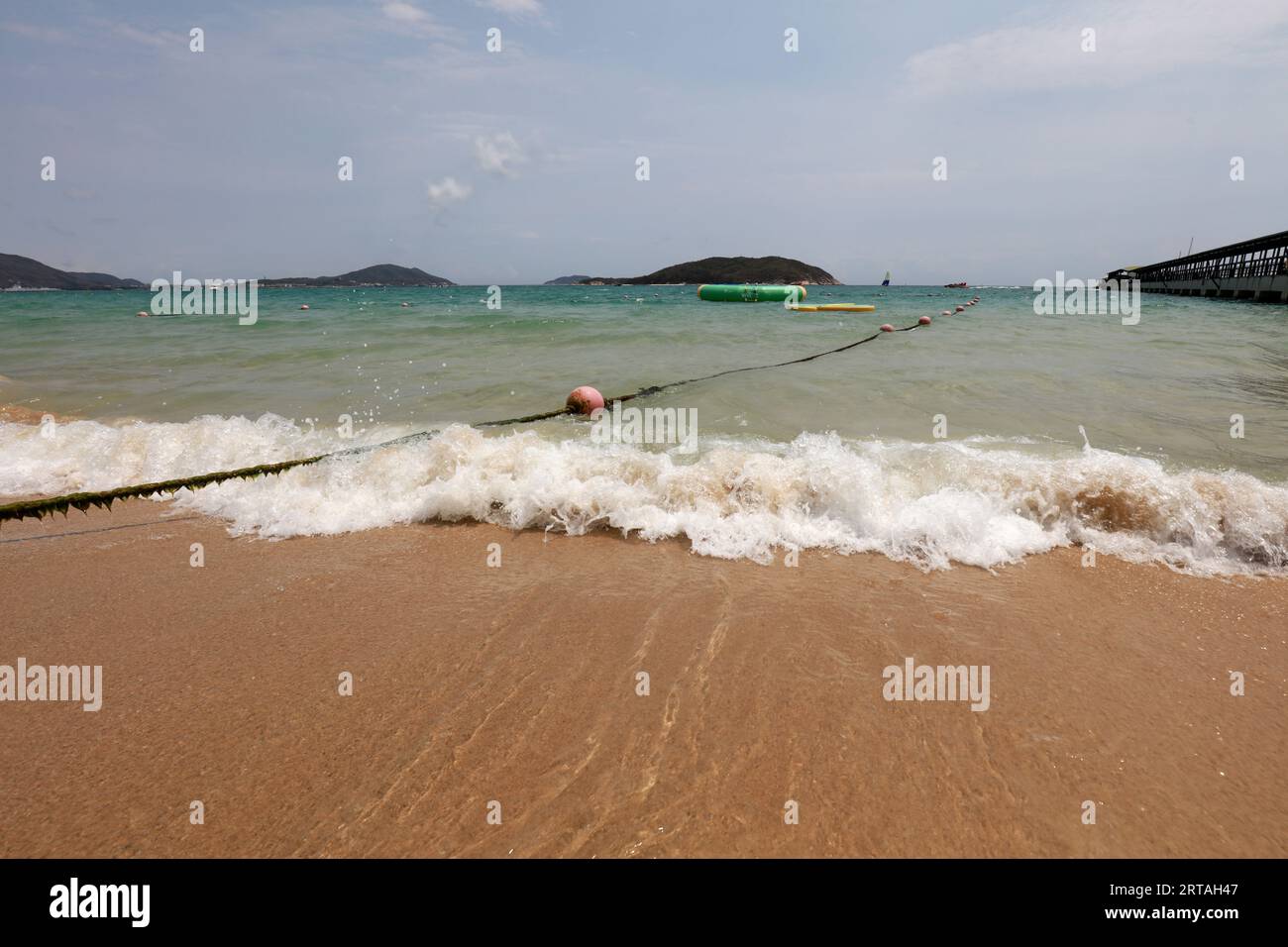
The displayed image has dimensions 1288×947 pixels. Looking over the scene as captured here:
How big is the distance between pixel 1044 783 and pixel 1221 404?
9935mm

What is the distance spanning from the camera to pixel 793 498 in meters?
5.04

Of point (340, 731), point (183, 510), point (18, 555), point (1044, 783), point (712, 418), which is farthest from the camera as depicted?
point (712, 418)

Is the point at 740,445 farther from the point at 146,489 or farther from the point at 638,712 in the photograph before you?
the point at 146,489

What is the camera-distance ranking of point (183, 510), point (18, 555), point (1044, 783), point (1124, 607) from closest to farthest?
1. point (1044, 783)
2. point (1124, 607)
3. point (18, 555)
4. point (183, 510)

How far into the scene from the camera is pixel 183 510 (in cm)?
525

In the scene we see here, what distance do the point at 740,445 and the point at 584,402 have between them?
97.4 inches

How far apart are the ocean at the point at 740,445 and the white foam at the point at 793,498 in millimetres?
22
